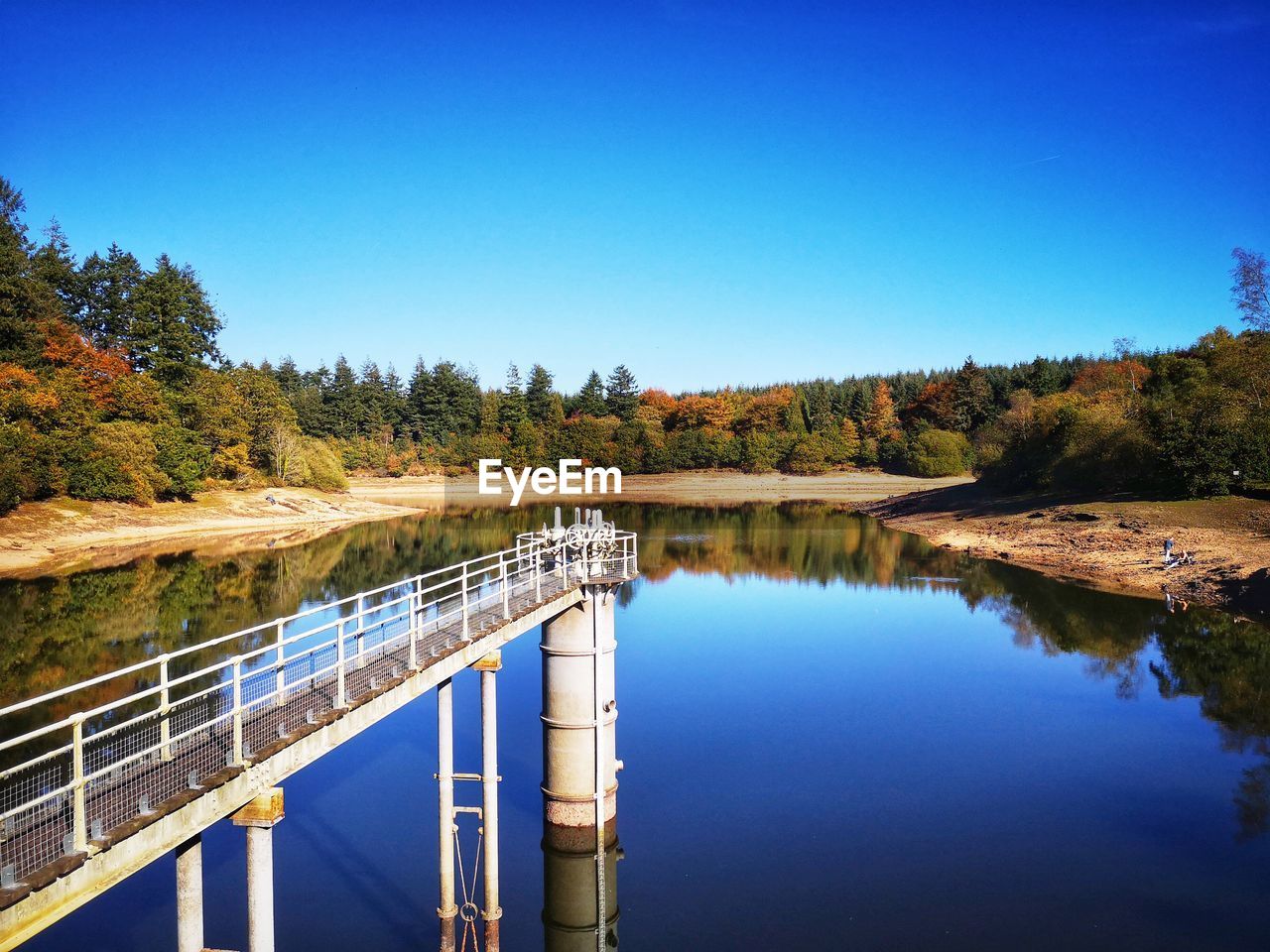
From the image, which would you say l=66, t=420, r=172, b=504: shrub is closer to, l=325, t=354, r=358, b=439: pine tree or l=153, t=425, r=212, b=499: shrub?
l=153, t=425, r=212, b=499: shrub

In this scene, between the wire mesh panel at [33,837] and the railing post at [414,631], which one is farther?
the railing post at [414,631]

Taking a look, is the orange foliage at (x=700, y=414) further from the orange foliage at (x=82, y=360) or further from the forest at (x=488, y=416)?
the orange foliage at (x=82, y=360)

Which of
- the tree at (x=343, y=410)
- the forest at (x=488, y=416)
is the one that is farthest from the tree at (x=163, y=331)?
the tree at (x=343, y=410)

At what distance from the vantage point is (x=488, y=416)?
449ft

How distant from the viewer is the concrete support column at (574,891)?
52.9 ft

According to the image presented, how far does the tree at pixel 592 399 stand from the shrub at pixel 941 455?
46199 millimetres

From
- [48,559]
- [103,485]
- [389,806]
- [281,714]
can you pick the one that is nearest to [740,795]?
[389,806]

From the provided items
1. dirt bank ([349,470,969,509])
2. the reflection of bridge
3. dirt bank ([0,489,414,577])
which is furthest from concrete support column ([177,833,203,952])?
dirt bank ([349,470,969,509])

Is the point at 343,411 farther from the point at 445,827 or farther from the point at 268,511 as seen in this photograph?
the point at 445,827

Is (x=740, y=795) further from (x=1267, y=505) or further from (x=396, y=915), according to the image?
(x=1267, y=505)

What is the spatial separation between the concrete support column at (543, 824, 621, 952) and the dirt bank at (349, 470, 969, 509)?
92843 millimetres

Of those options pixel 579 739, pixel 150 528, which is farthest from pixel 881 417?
pixel 579 739

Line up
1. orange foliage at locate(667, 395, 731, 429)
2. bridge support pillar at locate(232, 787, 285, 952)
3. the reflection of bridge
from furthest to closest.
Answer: orange foliage at locate(667, 395, 731, 429), bridge support pillar at locate(232, 787, 285, 952), the reflection of bridge

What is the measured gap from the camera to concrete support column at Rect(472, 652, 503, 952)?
624 inches
